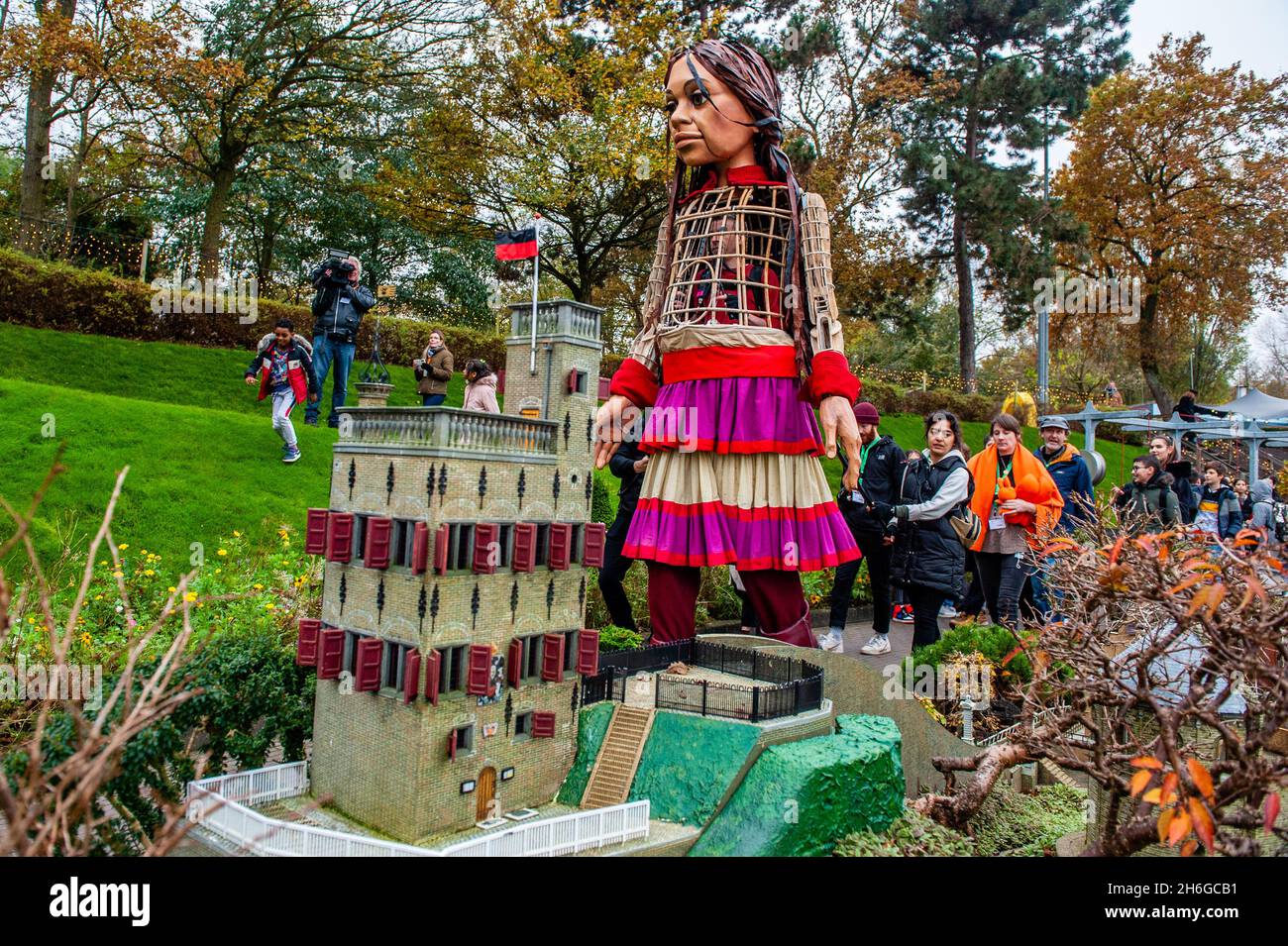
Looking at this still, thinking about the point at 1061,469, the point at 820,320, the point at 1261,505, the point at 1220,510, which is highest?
the point at 820,320

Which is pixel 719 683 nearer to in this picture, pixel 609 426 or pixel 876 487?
pixel 609 426

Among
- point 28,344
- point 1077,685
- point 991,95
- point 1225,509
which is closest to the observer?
point 1077,685

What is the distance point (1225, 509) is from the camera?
16.5m

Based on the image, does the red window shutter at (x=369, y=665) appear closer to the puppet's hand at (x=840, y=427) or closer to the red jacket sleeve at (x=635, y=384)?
the red jacket sleeve at (x=635, y=384)

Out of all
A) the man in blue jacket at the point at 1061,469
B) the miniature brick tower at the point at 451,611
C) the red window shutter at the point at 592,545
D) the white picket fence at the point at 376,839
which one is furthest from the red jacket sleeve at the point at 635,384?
the man in blue jacket at the point at 1061,469

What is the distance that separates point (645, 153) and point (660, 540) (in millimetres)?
17738

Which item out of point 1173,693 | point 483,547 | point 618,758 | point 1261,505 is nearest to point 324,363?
point 483,547

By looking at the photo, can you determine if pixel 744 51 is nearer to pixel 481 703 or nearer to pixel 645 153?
pixel 481 703

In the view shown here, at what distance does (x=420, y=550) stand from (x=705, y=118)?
16.9ft

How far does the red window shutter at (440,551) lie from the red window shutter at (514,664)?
3.86 feet

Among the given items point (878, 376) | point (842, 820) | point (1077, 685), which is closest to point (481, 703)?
point (842, 820)

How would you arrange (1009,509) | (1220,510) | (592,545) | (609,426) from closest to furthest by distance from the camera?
1. (609,426)
2. (592,545)
3. (1009,509)
4. (1220,510)

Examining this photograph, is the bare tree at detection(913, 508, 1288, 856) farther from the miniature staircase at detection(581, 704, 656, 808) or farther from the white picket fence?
the white picket fence

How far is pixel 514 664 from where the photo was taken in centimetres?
947
